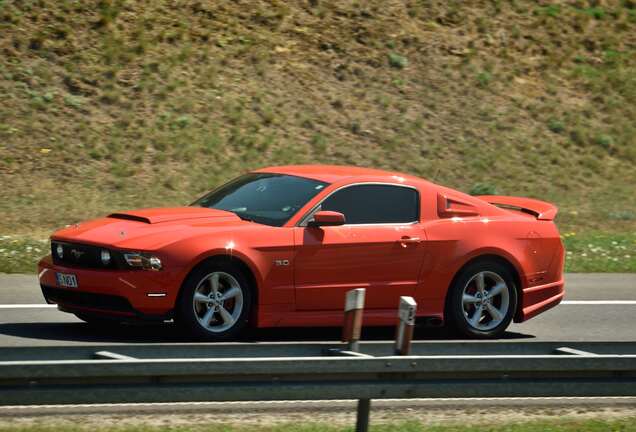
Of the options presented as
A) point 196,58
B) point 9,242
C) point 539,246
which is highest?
point 196,58

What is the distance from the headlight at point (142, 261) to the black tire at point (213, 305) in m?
0.31

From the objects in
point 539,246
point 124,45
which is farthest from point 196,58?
point 539,246

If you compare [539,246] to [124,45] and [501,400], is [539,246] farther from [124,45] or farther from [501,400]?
[124,45]

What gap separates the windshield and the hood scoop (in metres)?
0.21

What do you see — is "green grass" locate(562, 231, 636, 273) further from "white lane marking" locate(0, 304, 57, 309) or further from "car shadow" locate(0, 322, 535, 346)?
"white lane marking" locate(0, 304, 57, 309)

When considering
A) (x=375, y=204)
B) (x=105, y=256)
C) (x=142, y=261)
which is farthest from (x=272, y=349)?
(x=375, y=204)

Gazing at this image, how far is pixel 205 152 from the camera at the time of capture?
22.2 m

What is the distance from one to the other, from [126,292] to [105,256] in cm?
33

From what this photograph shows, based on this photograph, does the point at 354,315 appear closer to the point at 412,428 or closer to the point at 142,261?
the point at 412,428

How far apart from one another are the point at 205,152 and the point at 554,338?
1168 centimetres

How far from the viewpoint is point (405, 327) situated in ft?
23.0

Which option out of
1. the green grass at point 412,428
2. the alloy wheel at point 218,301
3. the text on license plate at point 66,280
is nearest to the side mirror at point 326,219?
the alloy wheel at point 218,301

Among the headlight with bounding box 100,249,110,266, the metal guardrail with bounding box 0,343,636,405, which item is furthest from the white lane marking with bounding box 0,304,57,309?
the metal guardrail with bounding box 0,343,636,405

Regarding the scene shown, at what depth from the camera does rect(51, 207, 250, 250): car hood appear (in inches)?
387
